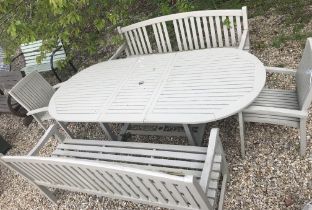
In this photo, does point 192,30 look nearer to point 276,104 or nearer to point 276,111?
point 276,104

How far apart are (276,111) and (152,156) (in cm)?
130

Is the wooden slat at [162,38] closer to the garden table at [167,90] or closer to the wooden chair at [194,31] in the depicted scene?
the wooden chair at [194,31]

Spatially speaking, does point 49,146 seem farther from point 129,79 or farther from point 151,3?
point 151,3

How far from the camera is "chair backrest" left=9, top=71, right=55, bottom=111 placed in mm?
4301

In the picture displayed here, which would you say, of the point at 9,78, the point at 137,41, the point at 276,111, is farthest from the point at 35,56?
the point at 276,111

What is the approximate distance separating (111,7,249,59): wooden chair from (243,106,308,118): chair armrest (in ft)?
3.72

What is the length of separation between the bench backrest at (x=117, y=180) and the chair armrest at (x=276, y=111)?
1.04m

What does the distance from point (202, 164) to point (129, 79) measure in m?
1.48

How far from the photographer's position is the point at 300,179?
3.08 metres

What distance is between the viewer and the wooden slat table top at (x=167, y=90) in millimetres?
2979

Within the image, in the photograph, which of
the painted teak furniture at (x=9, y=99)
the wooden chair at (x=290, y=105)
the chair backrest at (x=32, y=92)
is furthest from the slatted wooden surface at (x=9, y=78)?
the wooden chair at (x=290, y=105)

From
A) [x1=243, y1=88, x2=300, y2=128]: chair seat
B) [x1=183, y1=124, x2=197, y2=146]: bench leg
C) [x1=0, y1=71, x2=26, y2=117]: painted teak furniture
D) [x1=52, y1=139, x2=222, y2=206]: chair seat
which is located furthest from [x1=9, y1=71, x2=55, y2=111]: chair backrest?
[x1=243, y1=88, x2=300, y2=128]: chair seat

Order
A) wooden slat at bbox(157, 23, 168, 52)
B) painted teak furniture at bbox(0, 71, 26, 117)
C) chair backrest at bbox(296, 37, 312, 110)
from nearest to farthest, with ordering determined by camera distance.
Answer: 1. chair backrest at bbox(296, 37, 312, 110)
2. wooden slat at bbox(157, 23, 168, 52)
3. painted teak furniture at bbox(0, 71, 26, 117)

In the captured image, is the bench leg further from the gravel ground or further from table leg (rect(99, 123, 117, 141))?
table leg (rect(99, 123, 117, 141))
